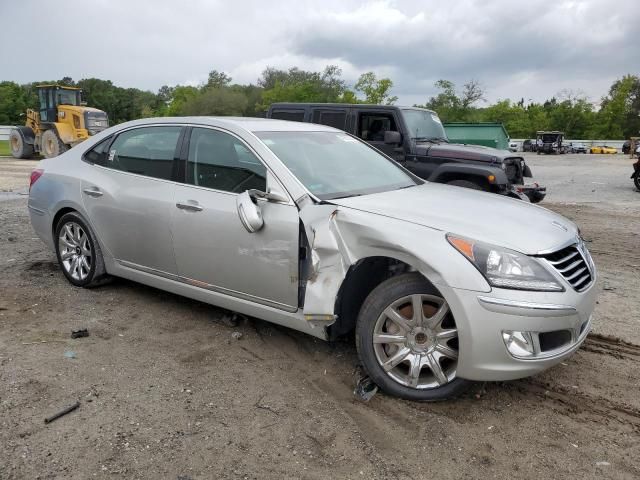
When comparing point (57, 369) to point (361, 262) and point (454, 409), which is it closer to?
point (361, 262)

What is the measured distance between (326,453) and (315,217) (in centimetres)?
139

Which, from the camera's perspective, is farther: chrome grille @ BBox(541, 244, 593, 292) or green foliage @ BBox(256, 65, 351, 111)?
green foliage @ BBox(256, 65, 351, 111)

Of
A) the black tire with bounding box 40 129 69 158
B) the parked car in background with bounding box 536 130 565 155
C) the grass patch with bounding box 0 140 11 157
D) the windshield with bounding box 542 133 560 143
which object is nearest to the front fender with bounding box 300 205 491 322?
the black tire with bounding box 40 129 69 158

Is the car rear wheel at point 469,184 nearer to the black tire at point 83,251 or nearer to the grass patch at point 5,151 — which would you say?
the black tire at point 83,251

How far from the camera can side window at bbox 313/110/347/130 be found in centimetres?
883

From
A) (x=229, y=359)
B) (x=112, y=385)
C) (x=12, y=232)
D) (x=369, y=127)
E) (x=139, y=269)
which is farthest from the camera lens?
(x=369, y=127)

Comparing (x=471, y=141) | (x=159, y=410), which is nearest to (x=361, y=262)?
(x=159, y=410)

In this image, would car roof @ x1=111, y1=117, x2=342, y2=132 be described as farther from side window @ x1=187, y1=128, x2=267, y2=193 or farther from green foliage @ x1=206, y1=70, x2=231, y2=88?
green foliage @ x1=206, y1=70, x2=231, y2=88

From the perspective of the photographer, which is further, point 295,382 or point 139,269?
point 139,269

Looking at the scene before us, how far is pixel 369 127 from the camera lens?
881cm

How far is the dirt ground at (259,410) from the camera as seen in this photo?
259cm

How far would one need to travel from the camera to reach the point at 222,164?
395 centimetres

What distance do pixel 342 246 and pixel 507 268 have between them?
0.95 metres

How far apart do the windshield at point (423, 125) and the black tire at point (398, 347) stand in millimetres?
6035
